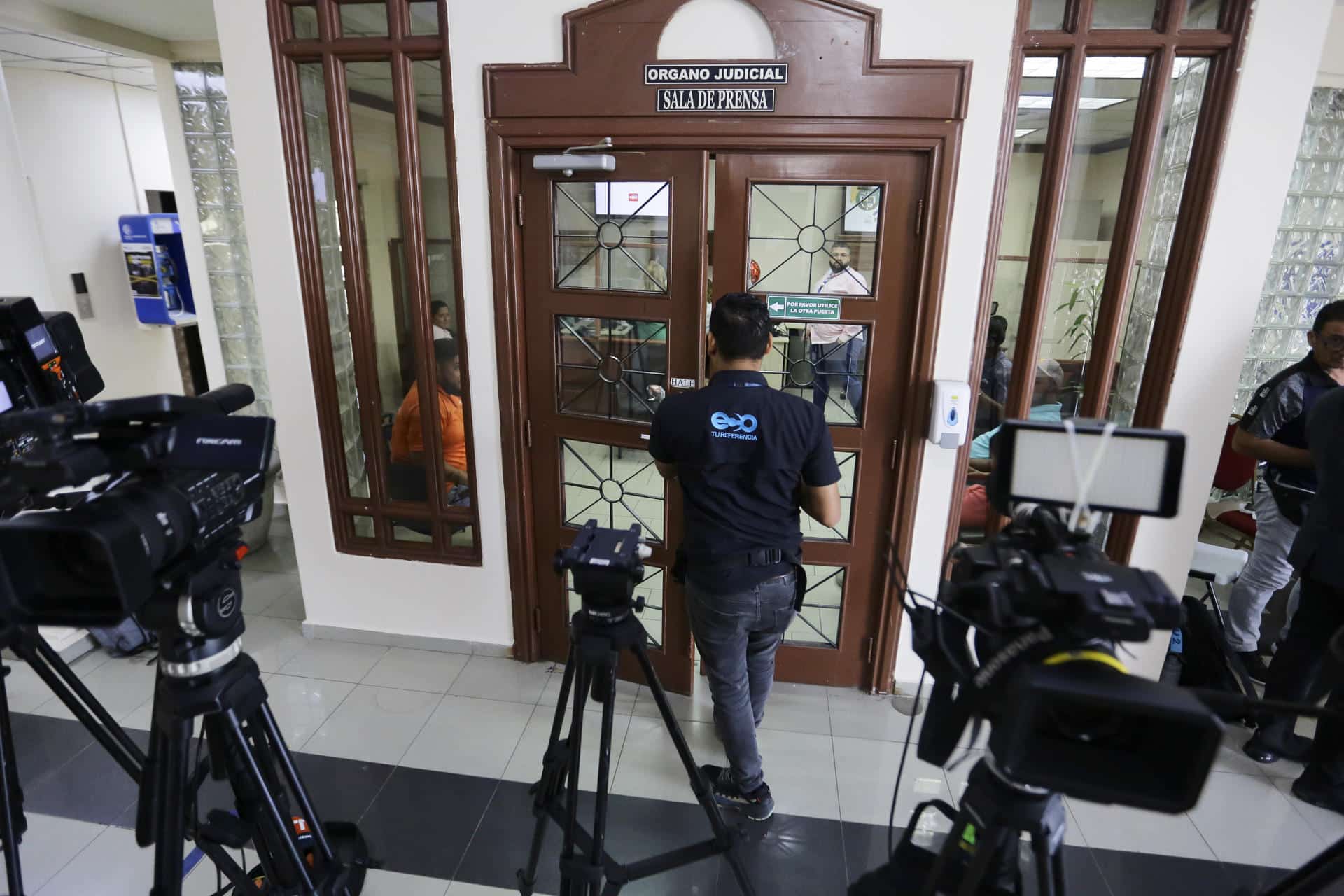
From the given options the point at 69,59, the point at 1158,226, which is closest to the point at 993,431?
the point at 1158,226

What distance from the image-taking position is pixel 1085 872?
77.8 inches

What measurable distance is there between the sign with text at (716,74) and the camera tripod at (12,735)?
7.40ft

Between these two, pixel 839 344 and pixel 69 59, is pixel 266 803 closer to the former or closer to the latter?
pixel 839 344

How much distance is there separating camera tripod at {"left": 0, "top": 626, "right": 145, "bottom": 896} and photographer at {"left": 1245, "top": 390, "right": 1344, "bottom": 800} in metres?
3.20

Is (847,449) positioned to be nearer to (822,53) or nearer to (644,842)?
(822,53)

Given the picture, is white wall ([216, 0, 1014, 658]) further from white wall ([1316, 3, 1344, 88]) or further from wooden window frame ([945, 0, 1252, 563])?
white wall ([1316, 3, 1344, 88])

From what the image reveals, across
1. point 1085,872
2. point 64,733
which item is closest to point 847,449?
point 1085,872

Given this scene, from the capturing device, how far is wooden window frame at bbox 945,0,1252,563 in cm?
206

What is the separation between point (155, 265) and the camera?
4.32 metres

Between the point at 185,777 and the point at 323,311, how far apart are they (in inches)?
70.8

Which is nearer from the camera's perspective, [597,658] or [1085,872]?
[597,658]

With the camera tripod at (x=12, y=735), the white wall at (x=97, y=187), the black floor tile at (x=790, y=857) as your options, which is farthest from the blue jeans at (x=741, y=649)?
the white wall at (x=97, y=187)

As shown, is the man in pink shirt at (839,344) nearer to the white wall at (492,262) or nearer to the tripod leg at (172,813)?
the white wall at (492,262)

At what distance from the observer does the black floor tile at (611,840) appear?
1910 mm
